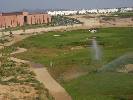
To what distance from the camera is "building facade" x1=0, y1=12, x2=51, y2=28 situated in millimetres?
117875

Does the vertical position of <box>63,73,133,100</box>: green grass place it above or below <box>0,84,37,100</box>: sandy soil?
above

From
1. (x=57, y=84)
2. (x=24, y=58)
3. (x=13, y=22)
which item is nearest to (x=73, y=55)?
(x=24, y=58)

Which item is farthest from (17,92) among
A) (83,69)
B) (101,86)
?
(83,69)

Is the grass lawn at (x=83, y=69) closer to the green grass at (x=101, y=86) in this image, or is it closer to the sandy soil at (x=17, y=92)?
the green grass at (x=101, y=86)

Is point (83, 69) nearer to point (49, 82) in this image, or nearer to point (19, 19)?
point (49, 82)

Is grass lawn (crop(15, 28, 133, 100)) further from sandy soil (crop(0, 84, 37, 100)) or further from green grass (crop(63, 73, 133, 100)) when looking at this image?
sandy soil (crop(0, 84, 37, 100))

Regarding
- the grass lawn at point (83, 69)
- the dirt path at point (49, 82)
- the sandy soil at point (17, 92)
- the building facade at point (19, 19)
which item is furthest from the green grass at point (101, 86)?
the building facade at point (19, 19)

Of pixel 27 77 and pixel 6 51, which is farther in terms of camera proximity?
pixel 6 51

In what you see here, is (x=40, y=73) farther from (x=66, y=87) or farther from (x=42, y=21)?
(x=42, y=21)

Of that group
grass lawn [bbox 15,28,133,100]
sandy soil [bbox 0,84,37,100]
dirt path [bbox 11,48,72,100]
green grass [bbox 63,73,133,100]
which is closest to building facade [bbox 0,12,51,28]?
grass lawn [bbox 15,28,133,100]

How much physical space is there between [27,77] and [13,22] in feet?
283

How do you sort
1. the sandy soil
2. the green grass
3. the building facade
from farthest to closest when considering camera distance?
the building facade
the sandy soil
the green grass

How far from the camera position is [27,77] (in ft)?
121

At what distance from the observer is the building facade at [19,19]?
11788 centimetres
